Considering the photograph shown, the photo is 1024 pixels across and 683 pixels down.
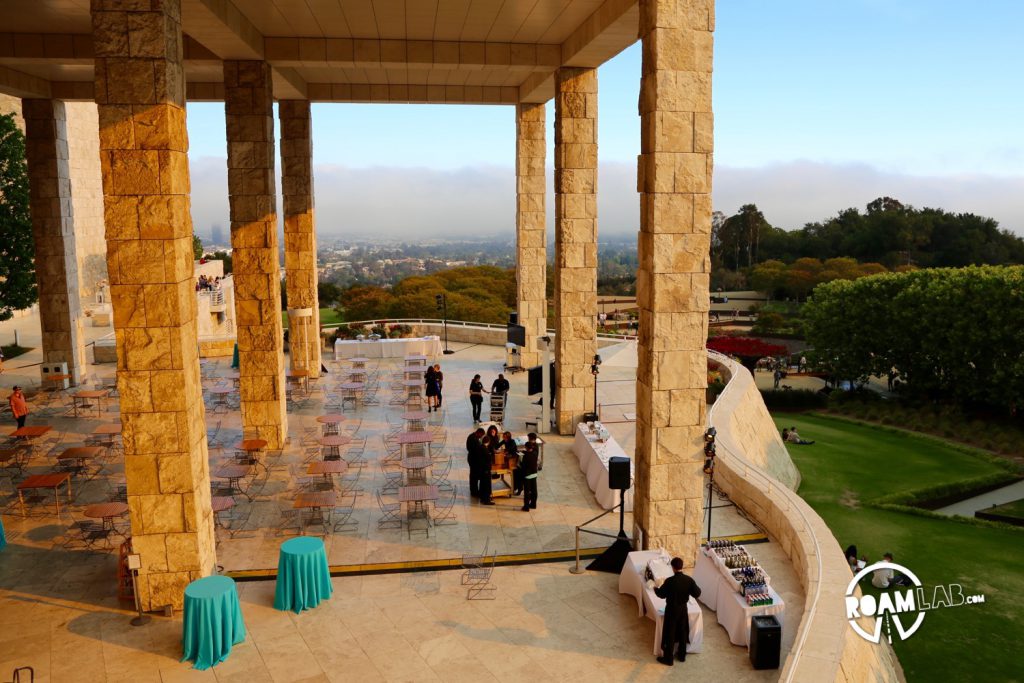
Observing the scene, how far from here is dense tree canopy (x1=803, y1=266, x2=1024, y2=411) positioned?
1351 inches

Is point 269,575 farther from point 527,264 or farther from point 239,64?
point 527,264

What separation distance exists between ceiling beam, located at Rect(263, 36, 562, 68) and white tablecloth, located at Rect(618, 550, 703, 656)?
11.7m

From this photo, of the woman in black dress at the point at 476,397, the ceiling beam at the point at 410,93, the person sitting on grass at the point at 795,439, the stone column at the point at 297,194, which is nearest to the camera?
the woman in black dress at the point at 476,397

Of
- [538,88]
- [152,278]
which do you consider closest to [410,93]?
[538,88]

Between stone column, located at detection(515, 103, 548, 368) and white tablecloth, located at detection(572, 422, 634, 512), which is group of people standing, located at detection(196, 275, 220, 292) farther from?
white tablecloth, located at detection(572, 422, 634, 512)

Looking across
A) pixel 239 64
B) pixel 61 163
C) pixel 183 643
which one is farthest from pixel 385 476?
pixel 61 163

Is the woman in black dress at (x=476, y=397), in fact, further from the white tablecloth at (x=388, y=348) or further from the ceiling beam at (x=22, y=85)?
the ceiling beam at (x=22, y=85)

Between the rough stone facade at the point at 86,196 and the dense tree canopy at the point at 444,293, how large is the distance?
16129 mm

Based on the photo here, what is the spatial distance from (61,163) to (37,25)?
806 centimetres

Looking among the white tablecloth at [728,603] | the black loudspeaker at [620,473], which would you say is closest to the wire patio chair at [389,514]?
the black loudspeaker at [620,473]

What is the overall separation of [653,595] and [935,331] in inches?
1346

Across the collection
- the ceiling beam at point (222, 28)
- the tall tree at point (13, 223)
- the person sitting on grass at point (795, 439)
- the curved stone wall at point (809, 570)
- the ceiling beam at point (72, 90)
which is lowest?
the person sitting on grass at point (795, 439)

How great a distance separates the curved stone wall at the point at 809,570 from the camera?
26.3 feet

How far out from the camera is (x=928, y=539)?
859 inches
